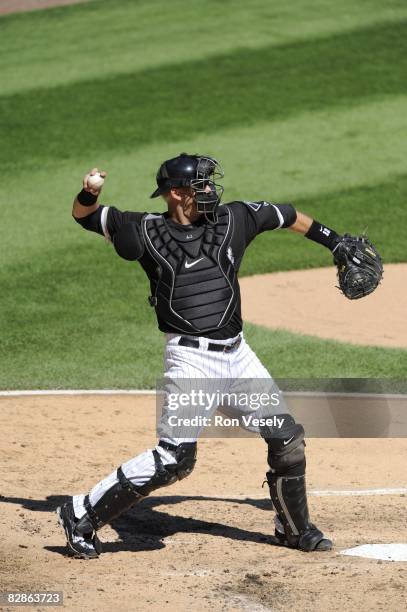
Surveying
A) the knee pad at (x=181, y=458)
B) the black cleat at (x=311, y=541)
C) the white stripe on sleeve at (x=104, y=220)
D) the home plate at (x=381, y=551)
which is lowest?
the home plate at (x=381, y=551)

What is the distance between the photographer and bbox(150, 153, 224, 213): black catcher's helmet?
20.5ft

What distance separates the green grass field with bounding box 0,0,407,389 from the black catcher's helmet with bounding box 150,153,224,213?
11.5 feet

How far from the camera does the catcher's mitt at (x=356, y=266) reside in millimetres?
6607

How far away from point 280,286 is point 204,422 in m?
6.16

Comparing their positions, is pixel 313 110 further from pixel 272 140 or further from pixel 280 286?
pixel 280 286

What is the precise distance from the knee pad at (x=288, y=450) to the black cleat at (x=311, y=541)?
32cm

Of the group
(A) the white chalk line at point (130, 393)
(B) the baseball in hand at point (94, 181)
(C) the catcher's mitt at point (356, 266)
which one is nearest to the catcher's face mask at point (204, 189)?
(B) the baseball in hand at point (94, 181)

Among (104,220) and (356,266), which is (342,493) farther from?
(104,220)

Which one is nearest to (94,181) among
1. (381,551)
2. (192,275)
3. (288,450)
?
(192,275)

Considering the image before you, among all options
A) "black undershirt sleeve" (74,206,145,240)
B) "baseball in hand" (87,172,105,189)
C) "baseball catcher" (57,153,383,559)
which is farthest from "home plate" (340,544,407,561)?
"baseball in hand" (87,172,105,189)

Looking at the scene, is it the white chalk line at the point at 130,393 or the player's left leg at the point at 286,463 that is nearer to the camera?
the player's left leg at the point at 286,463

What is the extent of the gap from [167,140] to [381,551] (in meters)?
10.5

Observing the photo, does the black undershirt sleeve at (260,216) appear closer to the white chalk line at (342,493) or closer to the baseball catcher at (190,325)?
the baseball catcher at (190,325)

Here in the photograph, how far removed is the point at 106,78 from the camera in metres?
18.3
